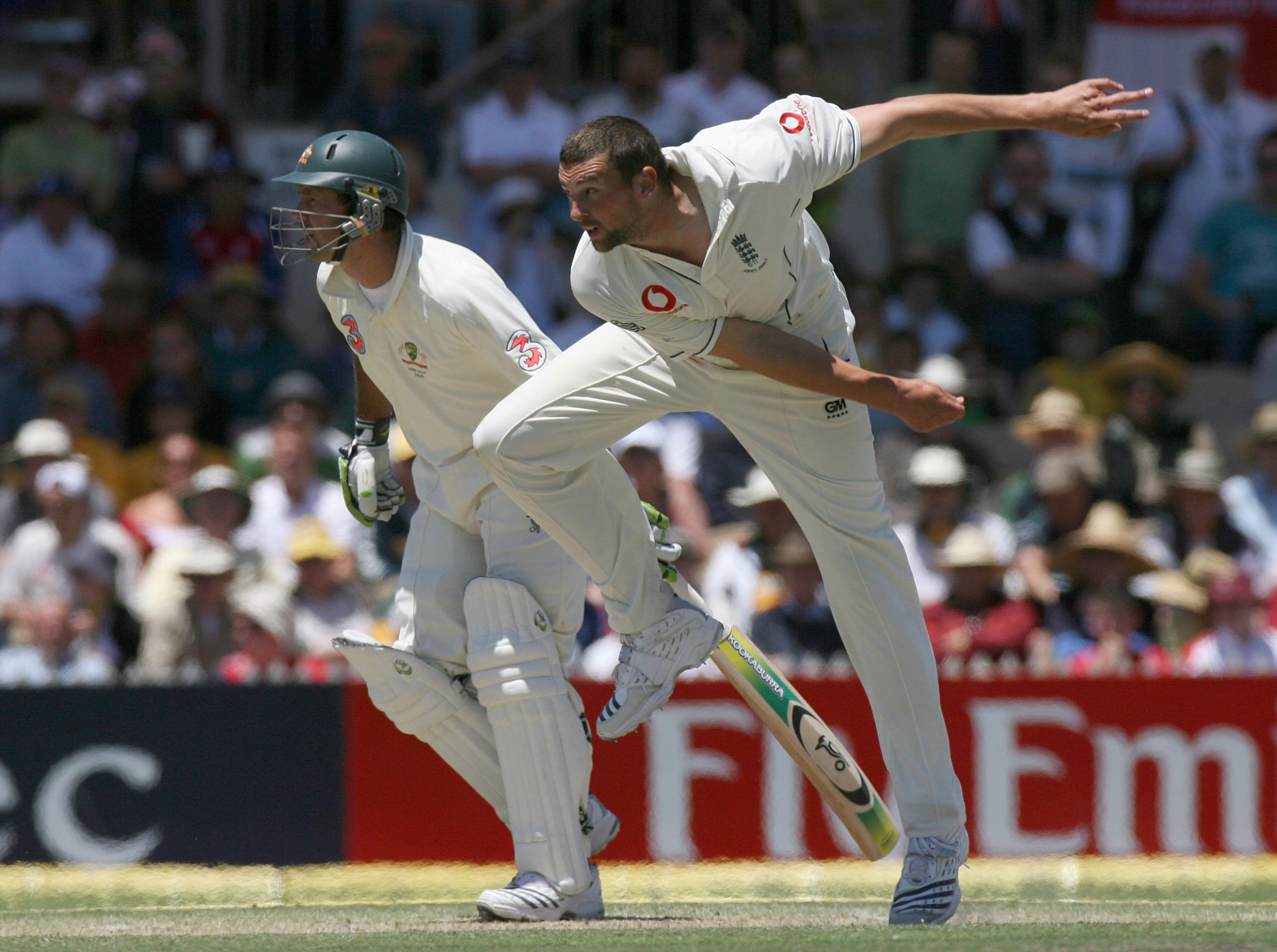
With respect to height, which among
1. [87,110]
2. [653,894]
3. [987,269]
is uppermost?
[87,110]

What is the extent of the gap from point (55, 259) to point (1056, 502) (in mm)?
4819

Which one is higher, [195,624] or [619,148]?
[619,148]

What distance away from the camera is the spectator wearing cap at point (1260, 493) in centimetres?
812

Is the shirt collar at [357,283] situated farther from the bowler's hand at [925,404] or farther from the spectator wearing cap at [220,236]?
the spectator wearing cap at [220,236]

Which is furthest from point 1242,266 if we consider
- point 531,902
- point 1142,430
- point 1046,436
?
point 531,902

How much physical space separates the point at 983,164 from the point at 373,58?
304cm

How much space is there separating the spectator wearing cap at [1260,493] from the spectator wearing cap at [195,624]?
3.96 m

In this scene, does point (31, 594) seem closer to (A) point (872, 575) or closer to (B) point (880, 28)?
(A) point (872, 575)

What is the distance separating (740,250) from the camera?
4.32 m

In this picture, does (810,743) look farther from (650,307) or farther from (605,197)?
(605,197)

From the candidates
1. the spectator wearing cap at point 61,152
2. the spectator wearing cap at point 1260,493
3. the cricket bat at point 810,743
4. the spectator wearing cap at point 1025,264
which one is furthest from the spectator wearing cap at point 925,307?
the cricket bat at point 810,743

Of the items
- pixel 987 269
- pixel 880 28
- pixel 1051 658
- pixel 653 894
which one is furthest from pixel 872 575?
pixel 880 28

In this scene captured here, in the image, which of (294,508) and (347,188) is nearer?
(347,188)

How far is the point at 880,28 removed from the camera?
1099cm
